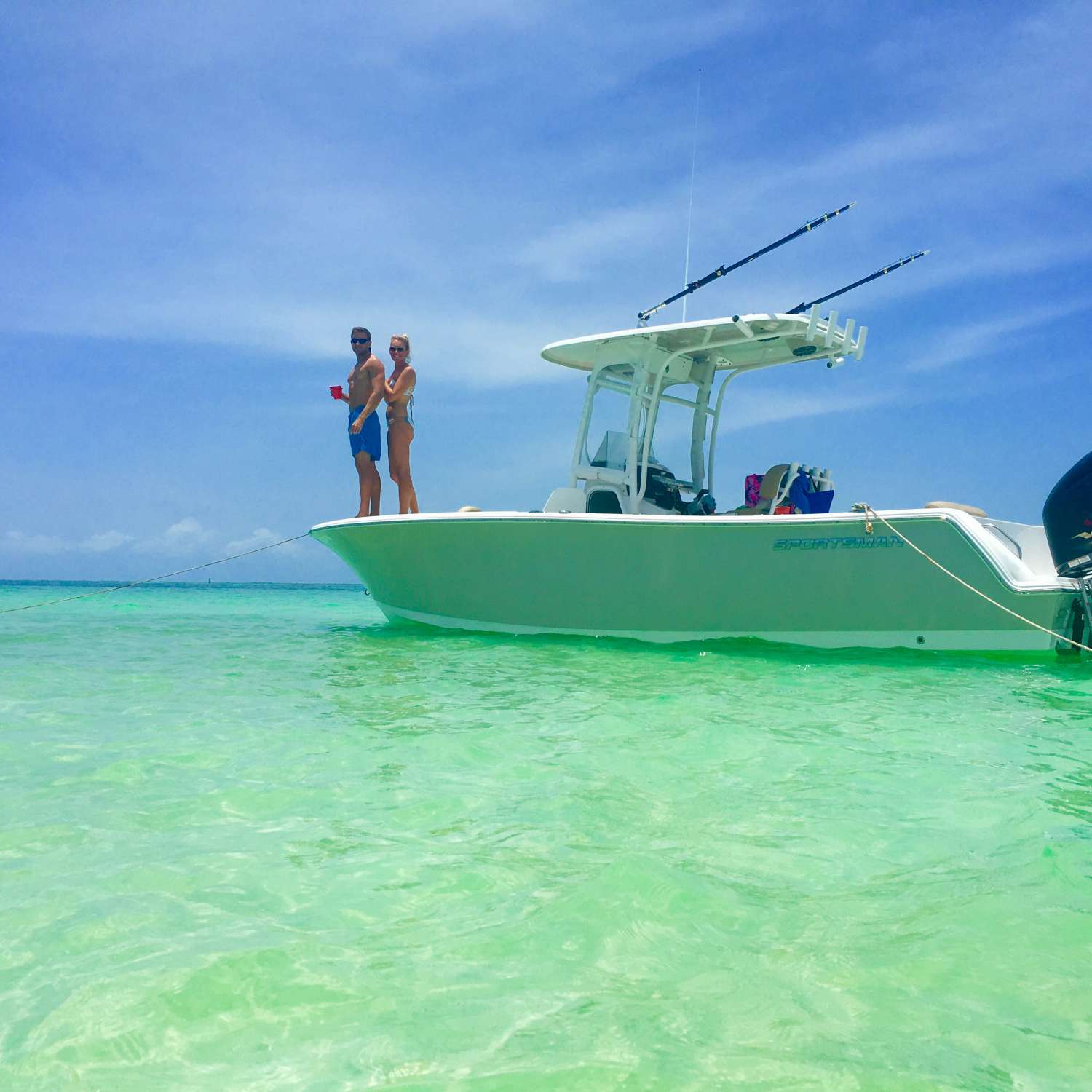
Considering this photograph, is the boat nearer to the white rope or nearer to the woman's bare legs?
the white rope

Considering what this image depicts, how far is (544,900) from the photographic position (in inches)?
78.3

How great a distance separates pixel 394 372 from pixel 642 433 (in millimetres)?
2546

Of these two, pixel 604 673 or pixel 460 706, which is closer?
pixel 460 706

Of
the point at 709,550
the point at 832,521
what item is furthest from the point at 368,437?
the point at 832,521

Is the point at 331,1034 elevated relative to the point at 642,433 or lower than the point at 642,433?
lower

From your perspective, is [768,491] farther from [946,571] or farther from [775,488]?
[946,571]

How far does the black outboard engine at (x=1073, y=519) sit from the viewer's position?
6.07m

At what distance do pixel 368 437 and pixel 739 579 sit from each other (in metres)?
4.08

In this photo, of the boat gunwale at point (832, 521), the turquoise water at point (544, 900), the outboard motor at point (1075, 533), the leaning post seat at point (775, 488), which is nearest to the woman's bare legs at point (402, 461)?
the boat gunwale at point (832, 521)

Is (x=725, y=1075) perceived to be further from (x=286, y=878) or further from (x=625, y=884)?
(x=286, y=878)

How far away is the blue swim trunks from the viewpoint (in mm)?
9031

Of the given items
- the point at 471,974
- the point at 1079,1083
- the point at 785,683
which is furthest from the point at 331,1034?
the point at 785,683

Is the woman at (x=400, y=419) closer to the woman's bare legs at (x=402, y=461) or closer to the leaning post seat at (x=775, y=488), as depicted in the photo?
the woman's bare legs at (x=402, y=461)

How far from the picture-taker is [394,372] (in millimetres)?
8992
